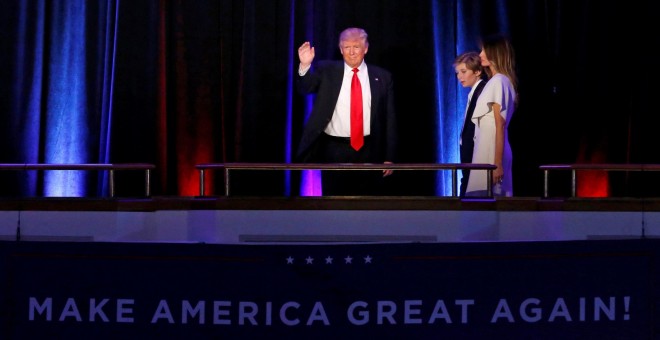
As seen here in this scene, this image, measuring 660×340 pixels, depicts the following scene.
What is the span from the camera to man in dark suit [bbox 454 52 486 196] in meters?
5.30

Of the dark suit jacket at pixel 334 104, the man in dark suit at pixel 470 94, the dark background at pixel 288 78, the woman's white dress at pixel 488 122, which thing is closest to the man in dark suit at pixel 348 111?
the dark suit jacket at pixel 334 104

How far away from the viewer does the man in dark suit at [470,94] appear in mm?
5297

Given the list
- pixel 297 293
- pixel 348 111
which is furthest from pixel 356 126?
pixel 297 293

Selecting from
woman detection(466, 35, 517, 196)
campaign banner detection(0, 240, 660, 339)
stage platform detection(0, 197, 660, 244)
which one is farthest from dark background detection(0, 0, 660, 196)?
campaign banner detection(0, 240, 660, 339)

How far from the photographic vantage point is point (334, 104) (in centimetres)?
570

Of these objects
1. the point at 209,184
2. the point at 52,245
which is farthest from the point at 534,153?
the point at 52,245

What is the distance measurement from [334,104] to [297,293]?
3.41 m

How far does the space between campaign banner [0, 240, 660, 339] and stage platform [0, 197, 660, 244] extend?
2121 millimetres

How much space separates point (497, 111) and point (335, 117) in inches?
44.7

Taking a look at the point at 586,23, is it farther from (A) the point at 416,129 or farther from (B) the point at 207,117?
(B) the point at 207,117

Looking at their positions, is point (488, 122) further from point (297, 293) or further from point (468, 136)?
point (297, 293)

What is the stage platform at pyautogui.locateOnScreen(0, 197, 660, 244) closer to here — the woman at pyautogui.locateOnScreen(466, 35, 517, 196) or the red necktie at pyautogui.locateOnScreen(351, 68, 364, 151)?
the woman at pyautogui.locateOnScreen(466, 35, 517, 196)

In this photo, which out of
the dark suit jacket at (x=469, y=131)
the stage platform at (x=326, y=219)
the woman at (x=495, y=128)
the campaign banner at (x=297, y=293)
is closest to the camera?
the campaign banner at (x=297, y=293)

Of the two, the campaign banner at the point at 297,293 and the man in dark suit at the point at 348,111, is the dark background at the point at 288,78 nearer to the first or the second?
the man in dark suit at the point at 348,111
